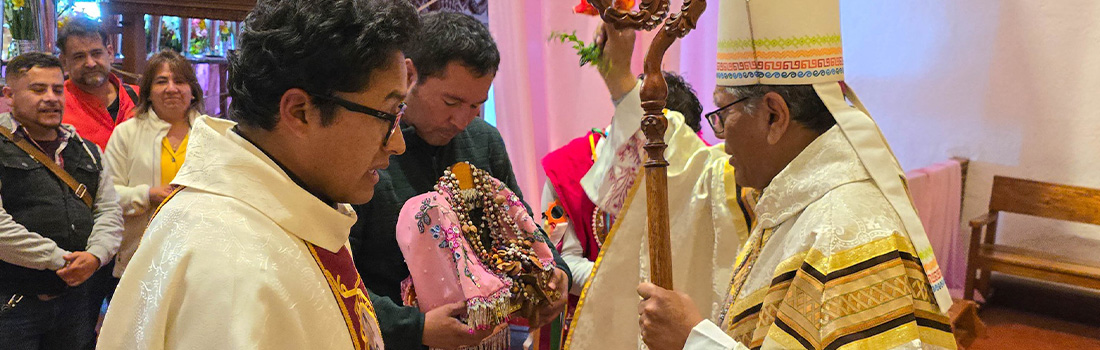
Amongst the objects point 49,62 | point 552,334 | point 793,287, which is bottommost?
point 552,334

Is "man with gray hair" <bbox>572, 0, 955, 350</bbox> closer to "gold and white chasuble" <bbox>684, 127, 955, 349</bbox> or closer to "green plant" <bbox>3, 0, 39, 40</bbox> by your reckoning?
"gold and white chasuble" <bbox>684, 127, 955, 349</bbox>

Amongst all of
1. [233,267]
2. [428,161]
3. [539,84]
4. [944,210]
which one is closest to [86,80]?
[539,84]

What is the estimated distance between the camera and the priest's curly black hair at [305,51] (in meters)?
1.17

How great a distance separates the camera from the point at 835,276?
144 cm

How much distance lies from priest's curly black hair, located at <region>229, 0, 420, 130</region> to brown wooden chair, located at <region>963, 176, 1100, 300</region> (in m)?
4.74

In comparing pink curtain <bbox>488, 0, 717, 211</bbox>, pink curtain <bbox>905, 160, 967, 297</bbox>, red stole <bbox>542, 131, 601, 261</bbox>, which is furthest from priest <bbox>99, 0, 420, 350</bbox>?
pink curtain <bbox>905, 160, 967, 297</bbox>

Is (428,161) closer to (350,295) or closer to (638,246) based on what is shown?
(638,246)

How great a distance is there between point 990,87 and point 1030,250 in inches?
42.4

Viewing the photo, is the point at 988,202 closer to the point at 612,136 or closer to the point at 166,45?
the point at 612,136

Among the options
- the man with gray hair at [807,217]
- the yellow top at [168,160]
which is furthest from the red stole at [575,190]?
the yellow top at [168,160]

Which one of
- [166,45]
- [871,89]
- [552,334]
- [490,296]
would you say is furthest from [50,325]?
[871,89]

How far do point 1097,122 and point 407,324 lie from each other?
4.90 m

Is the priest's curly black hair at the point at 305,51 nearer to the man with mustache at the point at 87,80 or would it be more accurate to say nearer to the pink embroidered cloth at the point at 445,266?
the pink embroidered cloth at the point at 445,266

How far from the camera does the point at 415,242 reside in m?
1.82
